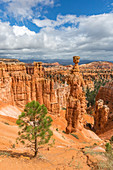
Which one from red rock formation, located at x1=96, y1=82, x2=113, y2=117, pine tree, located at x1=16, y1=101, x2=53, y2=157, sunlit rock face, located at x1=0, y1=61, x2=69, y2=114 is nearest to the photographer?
pine tree, located at x1=16, y1=101, x2=53, y2=157

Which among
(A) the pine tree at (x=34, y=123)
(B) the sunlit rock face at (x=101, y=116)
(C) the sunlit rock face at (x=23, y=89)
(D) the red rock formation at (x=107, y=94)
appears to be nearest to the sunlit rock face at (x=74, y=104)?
(B) the sunlit rock face at (x=101, y=116)

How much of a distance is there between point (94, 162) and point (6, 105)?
28219 millimetres

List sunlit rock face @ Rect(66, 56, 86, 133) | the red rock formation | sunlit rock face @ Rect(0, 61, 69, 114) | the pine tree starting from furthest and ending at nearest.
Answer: the red rock formation < sunlit rock face @ Rect(0, 61, 69, 114) < sunlit rock face @ Rect(66, 56, 86, 133) < the pine tree

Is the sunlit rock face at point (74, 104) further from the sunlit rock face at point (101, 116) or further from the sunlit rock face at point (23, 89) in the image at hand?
the sunlit rock face at point (23, 89)

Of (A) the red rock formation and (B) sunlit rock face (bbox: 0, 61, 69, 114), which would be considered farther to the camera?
(A) the red rock formation

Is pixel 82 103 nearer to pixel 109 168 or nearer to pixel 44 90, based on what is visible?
pixel 44 90

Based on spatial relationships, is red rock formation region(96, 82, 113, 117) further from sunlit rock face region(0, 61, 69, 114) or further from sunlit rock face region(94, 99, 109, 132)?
sunlit rock face region(0, 61, 69, 114)

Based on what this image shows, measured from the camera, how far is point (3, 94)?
3178 cm

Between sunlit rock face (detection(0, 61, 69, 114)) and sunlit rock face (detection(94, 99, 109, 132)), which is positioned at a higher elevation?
sunlit rock face (detection(0, 61, 69, 114))

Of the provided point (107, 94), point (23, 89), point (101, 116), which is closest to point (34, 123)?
point (101, 116)

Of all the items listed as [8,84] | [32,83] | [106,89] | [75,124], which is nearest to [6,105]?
[8,84]

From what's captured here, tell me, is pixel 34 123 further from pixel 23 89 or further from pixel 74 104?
pixel 23 89

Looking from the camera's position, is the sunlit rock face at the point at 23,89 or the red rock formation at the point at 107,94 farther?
the red rock formation at the point at 107,94

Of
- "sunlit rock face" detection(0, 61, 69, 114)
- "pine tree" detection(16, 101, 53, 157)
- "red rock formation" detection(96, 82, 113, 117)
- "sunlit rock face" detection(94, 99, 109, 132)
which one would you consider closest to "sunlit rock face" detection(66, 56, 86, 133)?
"sunlit rock face" detection(94, 99, 109, 132)
